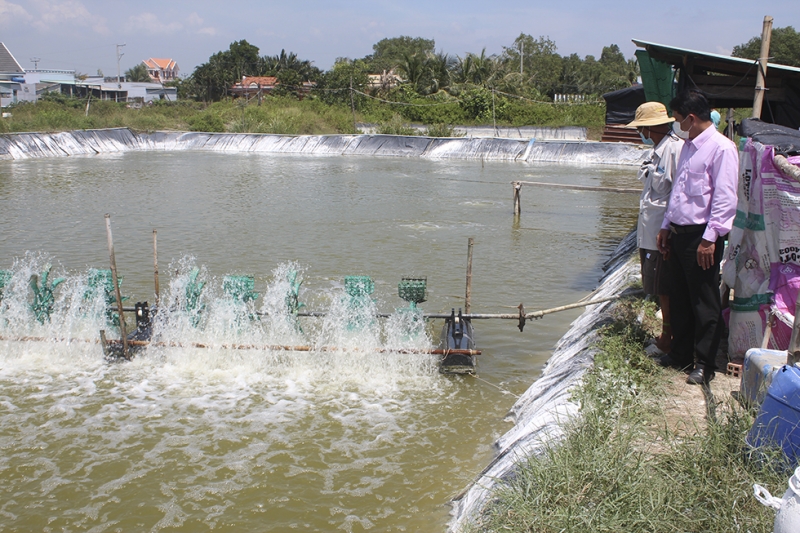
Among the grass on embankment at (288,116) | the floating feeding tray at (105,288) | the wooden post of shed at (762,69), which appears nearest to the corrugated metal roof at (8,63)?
the grass on embankment at (288,116)

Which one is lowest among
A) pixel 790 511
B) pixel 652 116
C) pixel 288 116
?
pixel 790 511

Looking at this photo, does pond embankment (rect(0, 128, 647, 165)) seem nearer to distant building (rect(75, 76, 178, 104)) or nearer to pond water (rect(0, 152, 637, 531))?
pond water (rect(0, 152, 637, 531))

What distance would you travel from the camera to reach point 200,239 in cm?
1444

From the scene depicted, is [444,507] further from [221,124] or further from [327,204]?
[221,124]

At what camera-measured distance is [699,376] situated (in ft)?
15.1

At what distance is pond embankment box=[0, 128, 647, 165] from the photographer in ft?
109

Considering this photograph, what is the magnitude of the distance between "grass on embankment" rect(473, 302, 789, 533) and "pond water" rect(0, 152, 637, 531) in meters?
1.41

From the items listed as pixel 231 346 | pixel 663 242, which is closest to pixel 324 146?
pixel 231 346

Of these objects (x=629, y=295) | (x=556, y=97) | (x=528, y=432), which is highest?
(x=556, y=97)

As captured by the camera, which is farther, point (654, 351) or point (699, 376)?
point (654, 351)

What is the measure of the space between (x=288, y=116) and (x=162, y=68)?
350 ft

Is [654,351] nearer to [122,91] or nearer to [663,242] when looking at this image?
[663,242]

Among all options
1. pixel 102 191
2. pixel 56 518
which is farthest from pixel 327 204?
pixel 56 518

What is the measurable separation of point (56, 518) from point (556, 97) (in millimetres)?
49698
